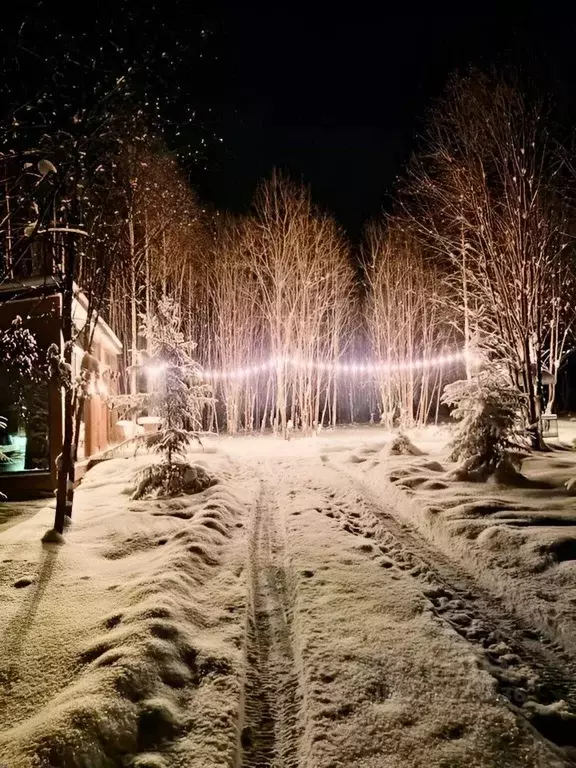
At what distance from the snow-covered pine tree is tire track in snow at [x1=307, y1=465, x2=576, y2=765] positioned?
4.15 meters

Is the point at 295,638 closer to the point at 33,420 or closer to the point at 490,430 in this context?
the point at 490,430

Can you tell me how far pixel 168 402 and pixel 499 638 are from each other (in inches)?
296

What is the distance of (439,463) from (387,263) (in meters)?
15.1

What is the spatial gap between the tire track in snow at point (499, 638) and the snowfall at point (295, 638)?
0.02 metres

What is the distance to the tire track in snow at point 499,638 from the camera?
3.19 metres

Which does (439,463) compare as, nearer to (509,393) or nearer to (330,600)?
(509,393)

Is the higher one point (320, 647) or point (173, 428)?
point (173, 428)

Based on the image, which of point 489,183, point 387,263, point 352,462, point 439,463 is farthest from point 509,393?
point 387,263

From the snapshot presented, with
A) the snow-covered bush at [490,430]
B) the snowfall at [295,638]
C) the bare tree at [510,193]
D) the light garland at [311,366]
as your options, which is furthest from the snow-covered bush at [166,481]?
the light garland at [311,366]

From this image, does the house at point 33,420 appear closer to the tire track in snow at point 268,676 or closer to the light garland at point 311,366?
the tire track in snow at point 268,676

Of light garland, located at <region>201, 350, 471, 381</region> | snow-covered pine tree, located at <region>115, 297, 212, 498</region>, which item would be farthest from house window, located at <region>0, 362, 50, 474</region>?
light garland, located at <region>201, 350, 471, 381</region>

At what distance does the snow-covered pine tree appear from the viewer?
9.73 m

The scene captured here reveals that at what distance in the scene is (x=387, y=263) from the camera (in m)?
24.5

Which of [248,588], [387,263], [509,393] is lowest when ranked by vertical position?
[248,588]
